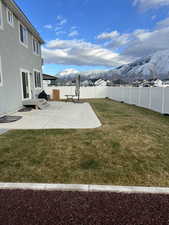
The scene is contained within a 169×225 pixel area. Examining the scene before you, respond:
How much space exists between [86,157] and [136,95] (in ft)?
42.4

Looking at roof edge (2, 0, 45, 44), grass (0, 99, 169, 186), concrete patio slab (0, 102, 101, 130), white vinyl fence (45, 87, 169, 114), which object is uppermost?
roof edge (2, 0, 45, 44)

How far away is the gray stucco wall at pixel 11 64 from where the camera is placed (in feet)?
26.1

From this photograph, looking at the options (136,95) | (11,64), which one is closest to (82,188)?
(11,64)

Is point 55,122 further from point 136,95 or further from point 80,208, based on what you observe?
point 136,95

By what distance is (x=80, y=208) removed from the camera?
2119 mm

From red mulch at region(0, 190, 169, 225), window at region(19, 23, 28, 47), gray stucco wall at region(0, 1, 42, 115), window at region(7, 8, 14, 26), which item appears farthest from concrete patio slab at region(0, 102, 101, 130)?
window at region(19, 23, 28, 47)

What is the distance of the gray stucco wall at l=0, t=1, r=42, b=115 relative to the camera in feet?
26.1

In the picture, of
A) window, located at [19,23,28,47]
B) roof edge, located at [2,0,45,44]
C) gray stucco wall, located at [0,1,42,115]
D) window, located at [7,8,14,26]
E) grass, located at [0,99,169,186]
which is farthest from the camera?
window, located at [19,23,28,47]

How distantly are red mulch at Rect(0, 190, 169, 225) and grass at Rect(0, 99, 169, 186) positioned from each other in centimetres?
38

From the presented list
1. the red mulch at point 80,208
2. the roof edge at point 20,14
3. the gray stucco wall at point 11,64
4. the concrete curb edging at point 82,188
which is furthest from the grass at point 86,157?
the roof edge at point 20,14

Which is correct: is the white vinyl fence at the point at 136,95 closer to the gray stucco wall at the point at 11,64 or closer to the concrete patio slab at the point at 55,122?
the concrete patio slab at the point at 55,122

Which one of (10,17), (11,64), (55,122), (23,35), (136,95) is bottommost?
(55,122)

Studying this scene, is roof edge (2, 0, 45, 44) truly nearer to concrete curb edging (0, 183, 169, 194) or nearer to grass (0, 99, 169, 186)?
grass (0, 99, 169, 186)

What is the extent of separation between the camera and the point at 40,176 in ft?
9.48
